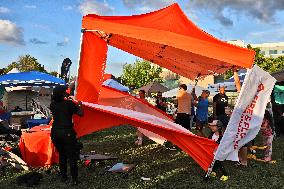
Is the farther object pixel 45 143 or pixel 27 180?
pixel 45 143

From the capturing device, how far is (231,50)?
687cm

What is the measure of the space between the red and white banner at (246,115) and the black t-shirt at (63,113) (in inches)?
112

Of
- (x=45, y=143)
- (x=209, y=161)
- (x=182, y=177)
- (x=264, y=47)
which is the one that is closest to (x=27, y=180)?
(x=45, y=143)

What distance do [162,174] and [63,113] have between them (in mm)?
2432

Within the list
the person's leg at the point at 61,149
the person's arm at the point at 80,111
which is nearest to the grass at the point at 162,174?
the person's leg at the point at 61,149

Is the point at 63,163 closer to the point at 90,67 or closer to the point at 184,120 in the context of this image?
the point at 90,67

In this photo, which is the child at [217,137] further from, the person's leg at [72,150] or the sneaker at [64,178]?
the sneaker at [64,178]

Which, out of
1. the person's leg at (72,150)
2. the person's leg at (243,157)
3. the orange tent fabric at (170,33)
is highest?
the orange tent fabric at (170,33)

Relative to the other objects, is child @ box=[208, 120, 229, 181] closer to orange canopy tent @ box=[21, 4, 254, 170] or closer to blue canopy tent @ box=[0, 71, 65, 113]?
orange canopy tent @ box=[21, 4, 254, 170]

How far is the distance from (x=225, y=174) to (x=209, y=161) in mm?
454

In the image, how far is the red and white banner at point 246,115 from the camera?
273 inches

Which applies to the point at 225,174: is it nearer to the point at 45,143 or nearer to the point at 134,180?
the point at 134,180

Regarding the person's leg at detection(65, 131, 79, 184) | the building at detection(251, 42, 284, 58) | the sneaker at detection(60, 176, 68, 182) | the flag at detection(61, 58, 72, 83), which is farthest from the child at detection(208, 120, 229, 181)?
the building at detection(251, 42, 284, 58)

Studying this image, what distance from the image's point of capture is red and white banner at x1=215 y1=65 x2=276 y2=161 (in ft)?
22.7
